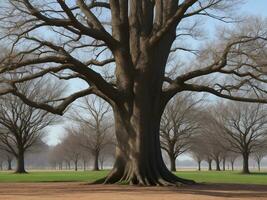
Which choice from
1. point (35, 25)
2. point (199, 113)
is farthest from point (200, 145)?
point (35, 25)

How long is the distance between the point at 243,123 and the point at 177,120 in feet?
26.9

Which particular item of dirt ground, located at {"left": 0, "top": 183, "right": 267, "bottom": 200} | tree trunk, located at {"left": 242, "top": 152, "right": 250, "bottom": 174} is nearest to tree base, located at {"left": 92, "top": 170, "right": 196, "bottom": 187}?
dirt ground, located at {"left": 0, "top": 183, "right": 267, "bottom": 200}

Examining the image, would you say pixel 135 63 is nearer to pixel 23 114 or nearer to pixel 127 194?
pixel 127 194

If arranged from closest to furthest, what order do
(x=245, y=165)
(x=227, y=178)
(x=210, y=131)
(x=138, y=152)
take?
1. (x=138, y=152)
2. (x=227, y=178)
3. (x=245, y=165)
4. (x=210, y=131)

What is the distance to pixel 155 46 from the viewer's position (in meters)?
20.2

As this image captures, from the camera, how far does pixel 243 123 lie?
55531 mm

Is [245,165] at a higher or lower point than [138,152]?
lower

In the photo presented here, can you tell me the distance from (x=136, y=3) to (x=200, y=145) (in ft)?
150

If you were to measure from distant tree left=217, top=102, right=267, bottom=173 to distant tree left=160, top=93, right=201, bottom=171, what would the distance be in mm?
4088

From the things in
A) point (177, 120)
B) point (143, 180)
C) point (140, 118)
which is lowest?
point (143, 180)

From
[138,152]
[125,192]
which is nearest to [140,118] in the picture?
[138,152]

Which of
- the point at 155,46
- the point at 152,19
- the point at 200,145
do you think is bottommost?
the point at 200,145

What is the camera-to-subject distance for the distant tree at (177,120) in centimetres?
5749

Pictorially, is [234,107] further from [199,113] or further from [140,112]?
[140,112]
